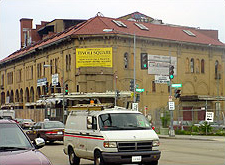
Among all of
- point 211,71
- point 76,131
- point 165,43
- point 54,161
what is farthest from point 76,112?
point 211,71

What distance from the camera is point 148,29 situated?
6850 centimetres

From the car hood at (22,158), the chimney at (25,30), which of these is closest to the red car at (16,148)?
the car hood at (22,158)

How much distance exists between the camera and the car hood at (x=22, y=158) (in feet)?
26.3

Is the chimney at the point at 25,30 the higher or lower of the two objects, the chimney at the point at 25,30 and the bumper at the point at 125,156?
the higher

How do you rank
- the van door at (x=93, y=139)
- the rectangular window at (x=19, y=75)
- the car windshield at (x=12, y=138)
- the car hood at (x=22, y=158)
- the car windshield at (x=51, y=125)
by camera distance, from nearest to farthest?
the car hood at (x=22, y=158)
the car windshield at (x=12, y=138)
the van door at (x=93, y=139)
the car windshield at (x=51, y=125)
the rectangular window at (x=19, y=75)

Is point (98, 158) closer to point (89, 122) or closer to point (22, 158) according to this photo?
point (89, 122)

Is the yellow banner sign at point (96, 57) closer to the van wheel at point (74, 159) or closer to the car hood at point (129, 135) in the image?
the van wheel at point (74, 159)

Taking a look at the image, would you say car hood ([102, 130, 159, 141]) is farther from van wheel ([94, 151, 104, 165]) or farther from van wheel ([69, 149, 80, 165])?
van wheel ([69, 149, 80, 165])

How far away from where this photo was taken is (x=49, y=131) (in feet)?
89.6

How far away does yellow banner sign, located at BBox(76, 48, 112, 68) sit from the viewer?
61750mm

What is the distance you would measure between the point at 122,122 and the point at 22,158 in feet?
21.4

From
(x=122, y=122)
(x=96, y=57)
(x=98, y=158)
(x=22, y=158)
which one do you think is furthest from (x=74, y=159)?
(x=96, y=57)

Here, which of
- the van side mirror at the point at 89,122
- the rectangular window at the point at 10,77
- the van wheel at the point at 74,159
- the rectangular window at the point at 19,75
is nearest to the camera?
the van side mirror at the point at 89,122

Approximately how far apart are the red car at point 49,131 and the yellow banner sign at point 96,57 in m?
33.4
